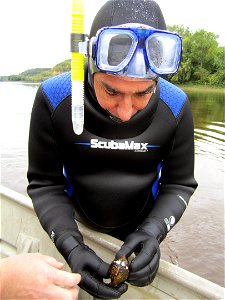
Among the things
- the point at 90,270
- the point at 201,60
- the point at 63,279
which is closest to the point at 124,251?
the point at 90,270

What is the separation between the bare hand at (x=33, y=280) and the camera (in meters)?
1.46

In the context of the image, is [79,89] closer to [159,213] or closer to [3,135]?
[159,213]

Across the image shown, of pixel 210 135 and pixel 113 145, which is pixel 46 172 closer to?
pixel 113 145

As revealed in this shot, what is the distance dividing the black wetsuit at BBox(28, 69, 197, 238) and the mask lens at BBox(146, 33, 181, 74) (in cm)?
34

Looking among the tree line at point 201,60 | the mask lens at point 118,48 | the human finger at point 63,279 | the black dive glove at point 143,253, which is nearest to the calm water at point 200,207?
the black dive glove at point 143,253

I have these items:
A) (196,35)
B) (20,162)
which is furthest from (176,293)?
(196,35)

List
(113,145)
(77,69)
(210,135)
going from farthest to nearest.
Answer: (210,135) < (113,145) < (77,69)

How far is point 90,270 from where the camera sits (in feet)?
6.04

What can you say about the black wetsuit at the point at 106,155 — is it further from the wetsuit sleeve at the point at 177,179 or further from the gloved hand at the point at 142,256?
the gloved hand at the point at 142,256

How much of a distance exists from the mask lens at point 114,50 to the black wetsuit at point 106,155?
44cm

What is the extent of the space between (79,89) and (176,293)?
4.58 feet

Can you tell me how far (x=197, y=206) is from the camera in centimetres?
757

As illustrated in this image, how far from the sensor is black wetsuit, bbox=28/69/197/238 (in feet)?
7.01

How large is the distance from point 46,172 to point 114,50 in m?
0.93
